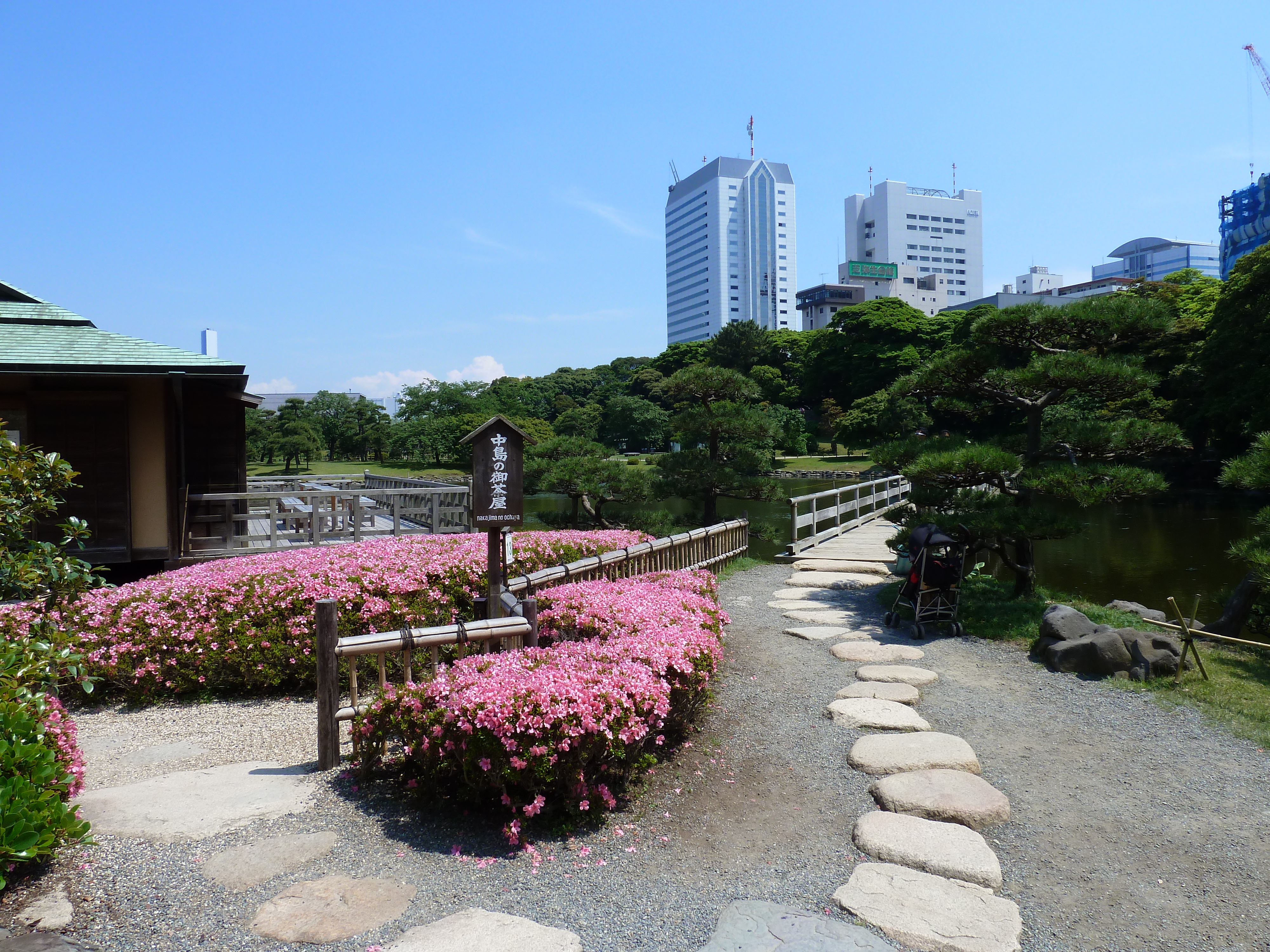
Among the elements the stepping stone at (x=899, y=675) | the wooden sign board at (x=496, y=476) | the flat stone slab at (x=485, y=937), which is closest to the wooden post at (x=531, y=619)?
the wooden sign board at (x=496, y=476)

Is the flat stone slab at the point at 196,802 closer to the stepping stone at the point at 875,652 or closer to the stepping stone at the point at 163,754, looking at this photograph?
the stepping stone at the point at 163,754

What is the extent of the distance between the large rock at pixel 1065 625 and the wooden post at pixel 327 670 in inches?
230

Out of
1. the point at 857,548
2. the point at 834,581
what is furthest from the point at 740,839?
the point at 857,548

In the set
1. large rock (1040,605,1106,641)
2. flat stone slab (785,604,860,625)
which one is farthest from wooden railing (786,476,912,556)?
large rock (1040,605,1106,641)

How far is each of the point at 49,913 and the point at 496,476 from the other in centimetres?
333

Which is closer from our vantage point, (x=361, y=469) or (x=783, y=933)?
(x=783, y=933)

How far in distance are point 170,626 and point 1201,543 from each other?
2203 cm

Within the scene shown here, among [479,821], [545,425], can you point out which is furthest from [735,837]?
[545,425]

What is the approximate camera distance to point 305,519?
13.1 metres

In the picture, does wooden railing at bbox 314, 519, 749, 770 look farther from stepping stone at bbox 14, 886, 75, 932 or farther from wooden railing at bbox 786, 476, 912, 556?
wooden railing at bbox 786, 476, 912, 556

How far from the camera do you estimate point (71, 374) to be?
8.59 m

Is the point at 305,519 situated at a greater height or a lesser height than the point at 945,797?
greater

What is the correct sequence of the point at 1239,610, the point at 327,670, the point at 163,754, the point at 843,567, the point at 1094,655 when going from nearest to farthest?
1. the point at 327,670
2. the point at 163,754
3. the point at 1094,655
4. the point at 1239,610
5. the point at 843,567

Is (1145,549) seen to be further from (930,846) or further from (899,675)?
(930,846)
